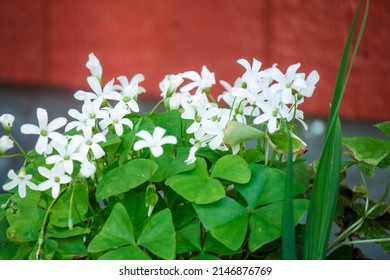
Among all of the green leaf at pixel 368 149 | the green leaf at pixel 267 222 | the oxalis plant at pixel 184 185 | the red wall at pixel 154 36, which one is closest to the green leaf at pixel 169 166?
the oxalis plant at pixel 184 185

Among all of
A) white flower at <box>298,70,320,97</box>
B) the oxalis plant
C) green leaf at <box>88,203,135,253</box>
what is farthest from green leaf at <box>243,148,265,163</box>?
green leaf at <box>88,203,135,253</box>

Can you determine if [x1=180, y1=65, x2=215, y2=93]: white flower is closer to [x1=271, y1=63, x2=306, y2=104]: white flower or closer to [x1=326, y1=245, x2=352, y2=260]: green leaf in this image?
[x1=271, y1=63, x2=306, y2=104]: white flower

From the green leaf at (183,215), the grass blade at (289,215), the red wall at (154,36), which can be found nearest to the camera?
the grass blade at (289,215)

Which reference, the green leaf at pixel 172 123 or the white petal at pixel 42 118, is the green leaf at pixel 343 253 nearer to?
the green leaf at pixel 172 123

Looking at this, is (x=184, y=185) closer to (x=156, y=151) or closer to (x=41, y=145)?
(x=156, y=151)
